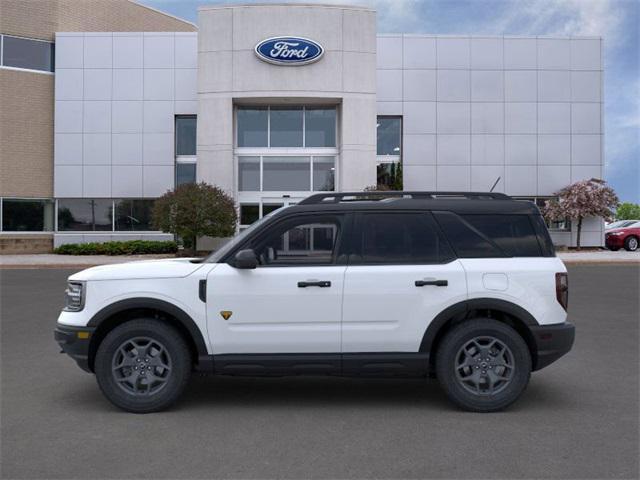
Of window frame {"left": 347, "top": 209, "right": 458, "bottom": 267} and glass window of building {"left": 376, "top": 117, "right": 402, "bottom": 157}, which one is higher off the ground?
glass window of building {"left": 376, "top": 117, "right": 402, "bottom": 157}

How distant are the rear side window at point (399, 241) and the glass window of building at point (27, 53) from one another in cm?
2983

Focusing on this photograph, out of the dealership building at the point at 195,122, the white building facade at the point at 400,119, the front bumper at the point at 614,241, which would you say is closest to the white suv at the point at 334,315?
the dealership building at the point at 195,122

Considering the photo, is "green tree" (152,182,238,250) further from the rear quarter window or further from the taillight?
the taillight

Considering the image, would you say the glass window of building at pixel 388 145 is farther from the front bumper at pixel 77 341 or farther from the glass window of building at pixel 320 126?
the front bumper at pixel 77 341

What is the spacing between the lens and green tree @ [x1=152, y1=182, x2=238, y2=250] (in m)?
24.8

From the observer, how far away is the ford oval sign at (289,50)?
27.2 metres

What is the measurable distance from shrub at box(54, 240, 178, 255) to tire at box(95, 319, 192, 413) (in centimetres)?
2273

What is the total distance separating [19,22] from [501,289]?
3114cm

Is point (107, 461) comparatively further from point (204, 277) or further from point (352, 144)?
point (352, 144)

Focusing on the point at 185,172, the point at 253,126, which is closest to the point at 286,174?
the point at 253,126

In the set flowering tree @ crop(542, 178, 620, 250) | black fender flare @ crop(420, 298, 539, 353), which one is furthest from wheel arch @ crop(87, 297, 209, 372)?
flowering tree @ crop(542, 178, 620, 250)

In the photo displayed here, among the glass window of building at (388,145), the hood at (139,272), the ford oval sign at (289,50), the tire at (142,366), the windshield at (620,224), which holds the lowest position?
the tire at (142,366)

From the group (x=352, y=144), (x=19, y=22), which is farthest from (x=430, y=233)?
(x=19, y=22)

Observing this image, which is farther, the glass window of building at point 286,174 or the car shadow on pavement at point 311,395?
the glass window of building at point 286,174
